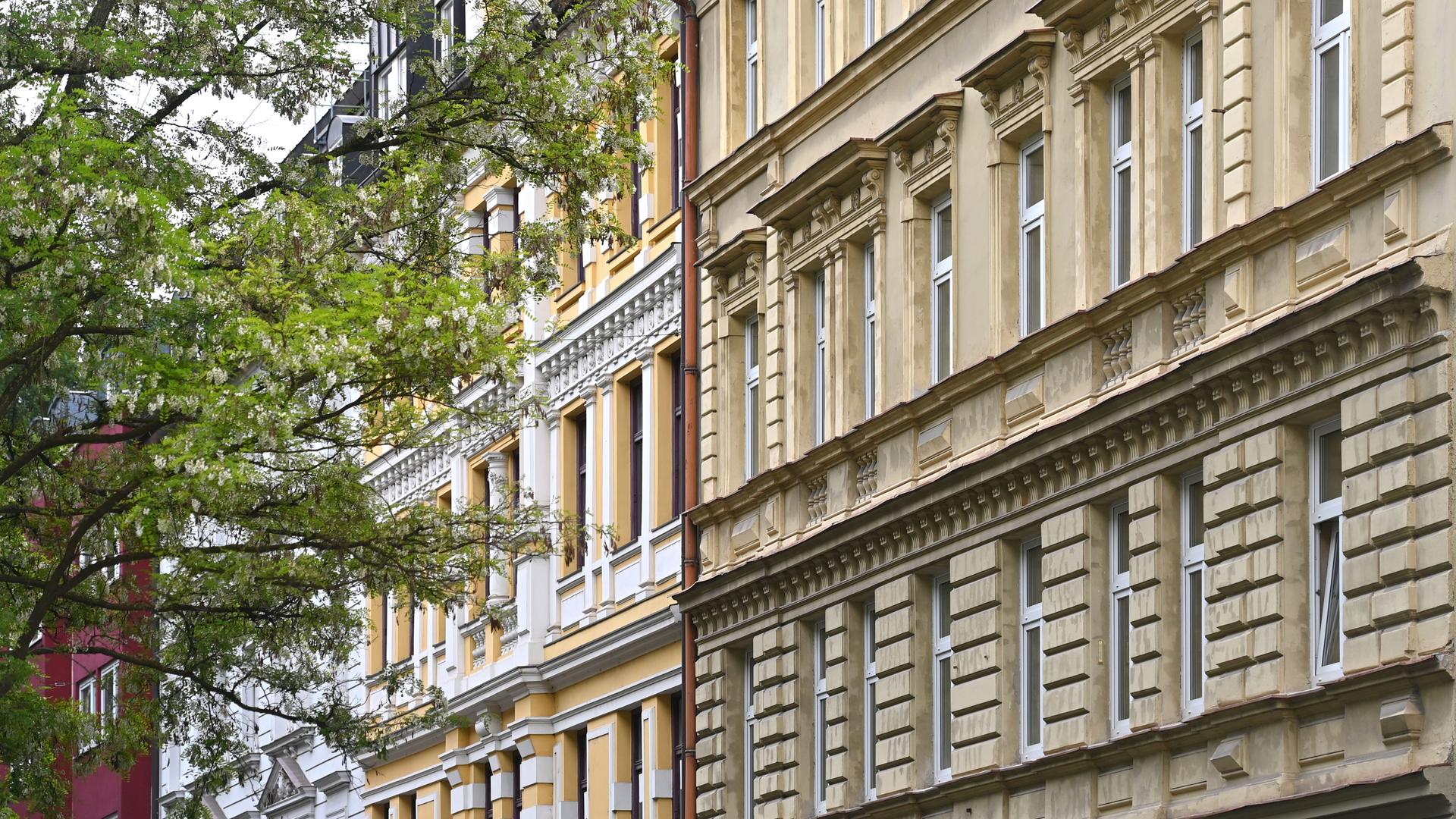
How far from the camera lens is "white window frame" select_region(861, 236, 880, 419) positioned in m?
29.2

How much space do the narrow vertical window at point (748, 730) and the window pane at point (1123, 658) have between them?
8.35 metres

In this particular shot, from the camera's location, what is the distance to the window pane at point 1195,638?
2209cm

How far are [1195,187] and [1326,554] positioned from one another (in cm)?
366

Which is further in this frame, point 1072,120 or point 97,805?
point 97,805

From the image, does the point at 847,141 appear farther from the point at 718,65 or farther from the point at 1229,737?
the point at 1229,737

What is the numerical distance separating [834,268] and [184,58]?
23.7 ft

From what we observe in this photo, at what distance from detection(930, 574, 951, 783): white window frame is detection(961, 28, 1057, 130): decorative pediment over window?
4.30 meters

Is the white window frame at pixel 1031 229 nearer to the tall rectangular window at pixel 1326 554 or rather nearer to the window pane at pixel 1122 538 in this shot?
the window pane at pixel 1122 538

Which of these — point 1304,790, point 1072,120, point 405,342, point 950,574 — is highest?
point 1072,120

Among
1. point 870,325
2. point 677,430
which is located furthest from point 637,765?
point 870,325

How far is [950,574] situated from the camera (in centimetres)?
2650

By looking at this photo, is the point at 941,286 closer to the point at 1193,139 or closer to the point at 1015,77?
the point at 1015,77

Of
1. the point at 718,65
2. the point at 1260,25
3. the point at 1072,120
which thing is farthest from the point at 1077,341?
the point at 718,65

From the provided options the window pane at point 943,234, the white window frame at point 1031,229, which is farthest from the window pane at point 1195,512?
the window pane at point 943,234
